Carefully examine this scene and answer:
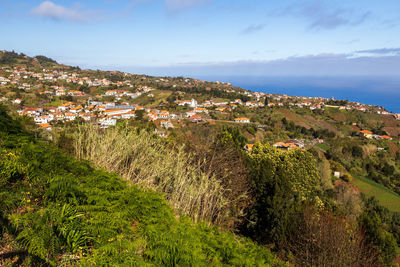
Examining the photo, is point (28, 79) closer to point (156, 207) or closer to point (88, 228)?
point (156, 207)

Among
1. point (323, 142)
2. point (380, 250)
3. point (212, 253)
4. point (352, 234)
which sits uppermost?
point (212, 253)

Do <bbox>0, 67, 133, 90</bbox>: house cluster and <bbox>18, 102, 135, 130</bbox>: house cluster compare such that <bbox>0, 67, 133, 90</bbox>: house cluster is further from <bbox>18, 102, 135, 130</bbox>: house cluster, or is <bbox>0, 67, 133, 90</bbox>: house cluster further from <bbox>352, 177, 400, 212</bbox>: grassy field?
<bbox>352, 177, 400, 212</bbox>: grassy field

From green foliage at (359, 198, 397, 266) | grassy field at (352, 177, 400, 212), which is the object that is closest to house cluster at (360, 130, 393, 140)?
grassy field at (352, 177, 400, 212)

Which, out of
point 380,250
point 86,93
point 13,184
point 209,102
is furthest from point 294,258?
point 86,93

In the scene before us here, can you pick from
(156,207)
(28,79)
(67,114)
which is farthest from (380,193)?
(28,79)

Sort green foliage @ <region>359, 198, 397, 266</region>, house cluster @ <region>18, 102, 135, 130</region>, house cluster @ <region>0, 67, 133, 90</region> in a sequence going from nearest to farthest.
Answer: green foliage @ <region>359, 198, 397, 266</region>
house cluster @ <region>18, 102, 135, 130</region>
house cluster @ <region>0, 67, 133, 90</region>

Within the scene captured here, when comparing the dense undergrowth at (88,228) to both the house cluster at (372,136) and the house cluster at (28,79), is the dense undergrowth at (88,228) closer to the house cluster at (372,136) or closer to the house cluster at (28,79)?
the house cluster at (372,136)

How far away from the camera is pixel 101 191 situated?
2.91 m

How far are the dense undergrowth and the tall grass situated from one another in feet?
4.76

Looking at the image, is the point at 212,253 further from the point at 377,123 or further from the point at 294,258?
the point at 377,123

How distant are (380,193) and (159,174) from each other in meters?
32.8

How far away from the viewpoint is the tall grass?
180 inches

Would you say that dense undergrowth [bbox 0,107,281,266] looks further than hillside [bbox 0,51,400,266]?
No

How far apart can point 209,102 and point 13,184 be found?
67.3 m
